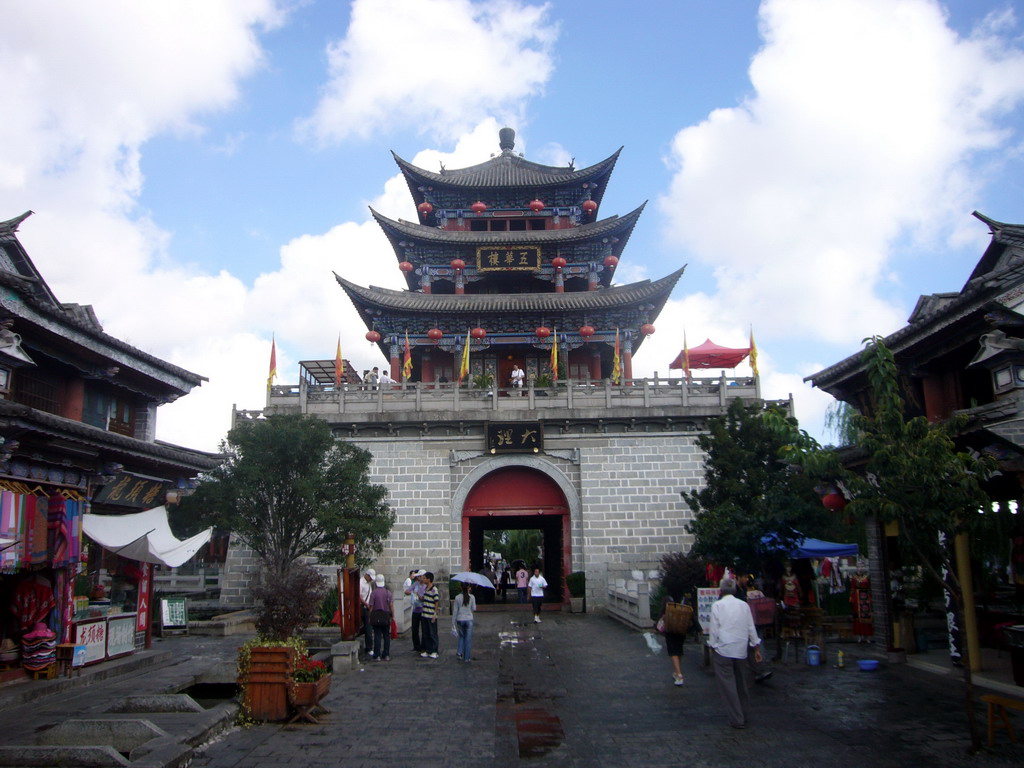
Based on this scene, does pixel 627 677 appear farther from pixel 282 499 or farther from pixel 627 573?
pixel 627 573

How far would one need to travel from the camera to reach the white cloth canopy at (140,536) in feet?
43.5

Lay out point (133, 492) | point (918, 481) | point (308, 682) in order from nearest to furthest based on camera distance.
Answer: point (918, 481) → point (308, 682) → point (133, 492)

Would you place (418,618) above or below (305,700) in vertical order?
above

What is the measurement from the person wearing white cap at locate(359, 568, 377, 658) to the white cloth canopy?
3.34 m

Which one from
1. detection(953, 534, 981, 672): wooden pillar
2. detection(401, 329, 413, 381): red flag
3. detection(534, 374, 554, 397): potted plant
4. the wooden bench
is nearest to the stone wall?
detection(534, 374, 554, 397): potted plant

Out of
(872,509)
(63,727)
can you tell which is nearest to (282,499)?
(63,727)

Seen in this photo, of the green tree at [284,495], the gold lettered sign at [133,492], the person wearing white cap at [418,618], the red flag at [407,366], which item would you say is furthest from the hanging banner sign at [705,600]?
the red flag at [407,366]

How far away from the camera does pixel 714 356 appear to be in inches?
1153

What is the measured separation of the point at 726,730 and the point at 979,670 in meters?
5.12

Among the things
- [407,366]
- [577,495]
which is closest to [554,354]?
[407,366]

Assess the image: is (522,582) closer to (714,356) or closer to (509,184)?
(714,356)

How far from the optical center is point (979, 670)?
36.3ft

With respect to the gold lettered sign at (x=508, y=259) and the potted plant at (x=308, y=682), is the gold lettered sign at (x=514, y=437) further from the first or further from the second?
the potted plant at (x=308, y=682)

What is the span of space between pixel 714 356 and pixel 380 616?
63.0 ft
